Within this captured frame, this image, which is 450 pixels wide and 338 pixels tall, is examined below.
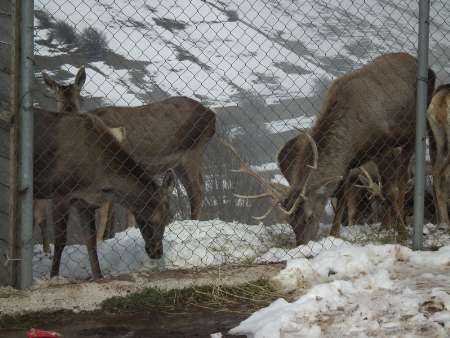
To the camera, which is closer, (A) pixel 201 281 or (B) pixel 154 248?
(A) pixel 201 281

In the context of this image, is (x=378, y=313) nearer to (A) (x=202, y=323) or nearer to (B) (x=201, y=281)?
(A) (x=202, y=323)

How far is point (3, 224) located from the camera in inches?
169

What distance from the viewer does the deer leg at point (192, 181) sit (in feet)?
34.3

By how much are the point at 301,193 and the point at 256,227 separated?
1684 mm

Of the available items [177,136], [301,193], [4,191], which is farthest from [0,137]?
[177,136]

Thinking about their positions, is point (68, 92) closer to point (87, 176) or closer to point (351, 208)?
point (87, 176)

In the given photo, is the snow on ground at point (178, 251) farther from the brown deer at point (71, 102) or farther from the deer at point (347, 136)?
the brown deer at point (71, 102)

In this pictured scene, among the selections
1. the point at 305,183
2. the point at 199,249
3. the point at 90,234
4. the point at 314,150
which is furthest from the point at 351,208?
the point at 90,234

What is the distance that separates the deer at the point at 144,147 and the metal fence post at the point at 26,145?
4.30 ft

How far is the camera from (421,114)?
503cm

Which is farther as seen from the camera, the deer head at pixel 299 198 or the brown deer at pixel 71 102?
the brown deer at pixel 71 102

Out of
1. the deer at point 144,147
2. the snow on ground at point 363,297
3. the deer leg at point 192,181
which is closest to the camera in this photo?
the snow on ground at point 363,297

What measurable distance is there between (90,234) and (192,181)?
4.28m

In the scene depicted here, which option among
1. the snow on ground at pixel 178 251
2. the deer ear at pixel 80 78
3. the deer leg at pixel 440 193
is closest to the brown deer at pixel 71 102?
the deer ear at pixel 80 78
